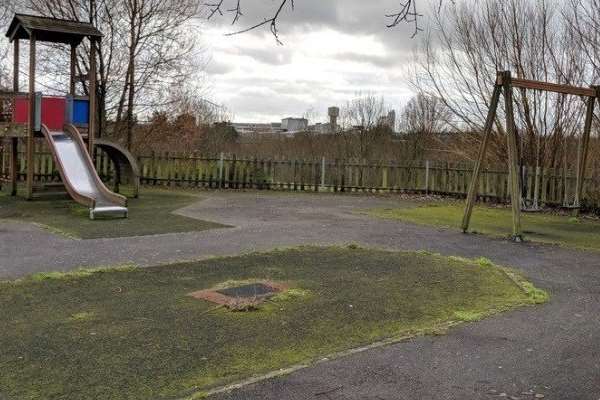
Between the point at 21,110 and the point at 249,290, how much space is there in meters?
11.2

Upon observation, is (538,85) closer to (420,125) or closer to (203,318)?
(203,318)

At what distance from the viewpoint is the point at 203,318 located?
5184 millimetres

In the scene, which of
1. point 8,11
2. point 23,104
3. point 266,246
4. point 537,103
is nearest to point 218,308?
point 266,246

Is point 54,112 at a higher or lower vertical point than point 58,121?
higher

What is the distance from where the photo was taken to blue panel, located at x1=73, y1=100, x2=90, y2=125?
1530 cm

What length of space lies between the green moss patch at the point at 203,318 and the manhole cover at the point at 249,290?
0.76ft

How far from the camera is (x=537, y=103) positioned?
16.7 m

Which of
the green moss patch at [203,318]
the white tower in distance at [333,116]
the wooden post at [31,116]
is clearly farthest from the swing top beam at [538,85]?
the white tower in distance at [333,116]

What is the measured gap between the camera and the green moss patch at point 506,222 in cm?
1130

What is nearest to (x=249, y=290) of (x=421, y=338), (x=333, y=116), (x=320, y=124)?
(x=421, y=338)

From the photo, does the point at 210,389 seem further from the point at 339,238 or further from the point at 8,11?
the point at 8,11

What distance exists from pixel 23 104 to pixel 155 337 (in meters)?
12.1

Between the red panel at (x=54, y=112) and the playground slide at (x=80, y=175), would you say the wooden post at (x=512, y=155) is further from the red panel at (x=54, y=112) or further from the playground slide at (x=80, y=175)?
the red panel at (x=54, y=112)

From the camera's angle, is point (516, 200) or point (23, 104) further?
point (23, 104)
